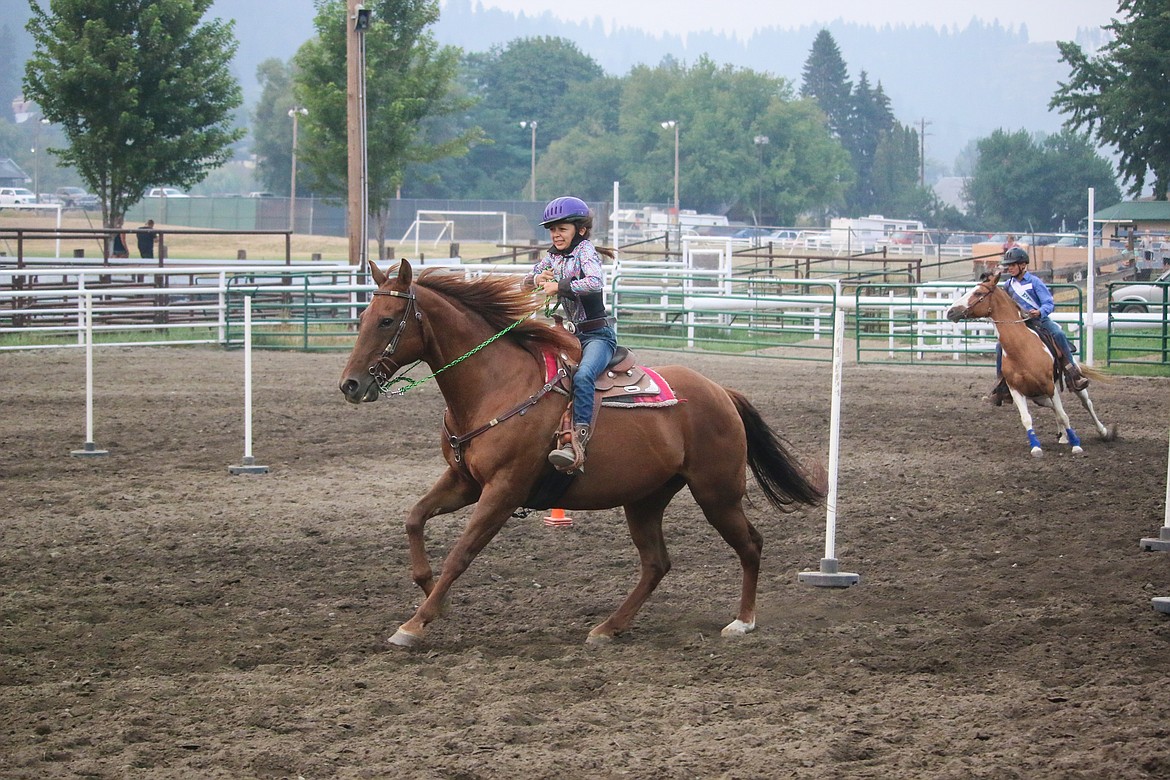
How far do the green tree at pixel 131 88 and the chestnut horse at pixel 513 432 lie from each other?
24180mm

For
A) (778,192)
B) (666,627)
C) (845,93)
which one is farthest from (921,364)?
(845,93)

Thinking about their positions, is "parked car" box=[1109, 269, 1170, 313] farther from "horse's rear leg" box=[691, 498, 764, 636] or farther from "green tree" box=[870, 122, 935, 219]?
"green tree" box=[870, 122, 935, 219]

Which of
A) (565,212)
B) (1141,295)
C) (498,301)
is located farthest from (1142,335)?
(498,301)

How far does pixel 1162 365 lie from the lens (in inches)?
790

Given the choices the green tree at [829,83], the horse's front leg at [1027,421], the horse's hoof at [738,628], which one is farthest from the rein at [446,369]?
the green tree at [829,83]

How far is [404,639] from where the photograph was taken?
5906 millimetres

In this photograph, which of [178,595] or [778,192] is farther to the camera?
[778,192]

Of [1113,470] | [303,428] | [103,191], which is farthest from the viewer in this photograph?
[103,191]

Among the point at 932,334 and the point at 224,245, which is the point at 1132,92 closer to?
the point at 932,334

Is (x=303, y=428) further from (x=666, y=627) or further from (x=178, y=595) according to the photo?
(x=666, y=627)

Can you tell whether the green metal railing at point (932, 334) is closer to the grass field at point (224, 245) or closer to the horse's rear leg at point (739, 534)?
the horse's rear leg at point (739, 534)

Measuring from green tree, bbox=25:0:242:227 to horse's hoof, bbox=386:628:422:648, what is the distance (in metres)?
24.9

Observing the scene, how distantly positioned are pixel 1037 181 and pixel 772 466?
8054 centimetres

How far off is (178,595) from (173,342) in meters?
14.5
